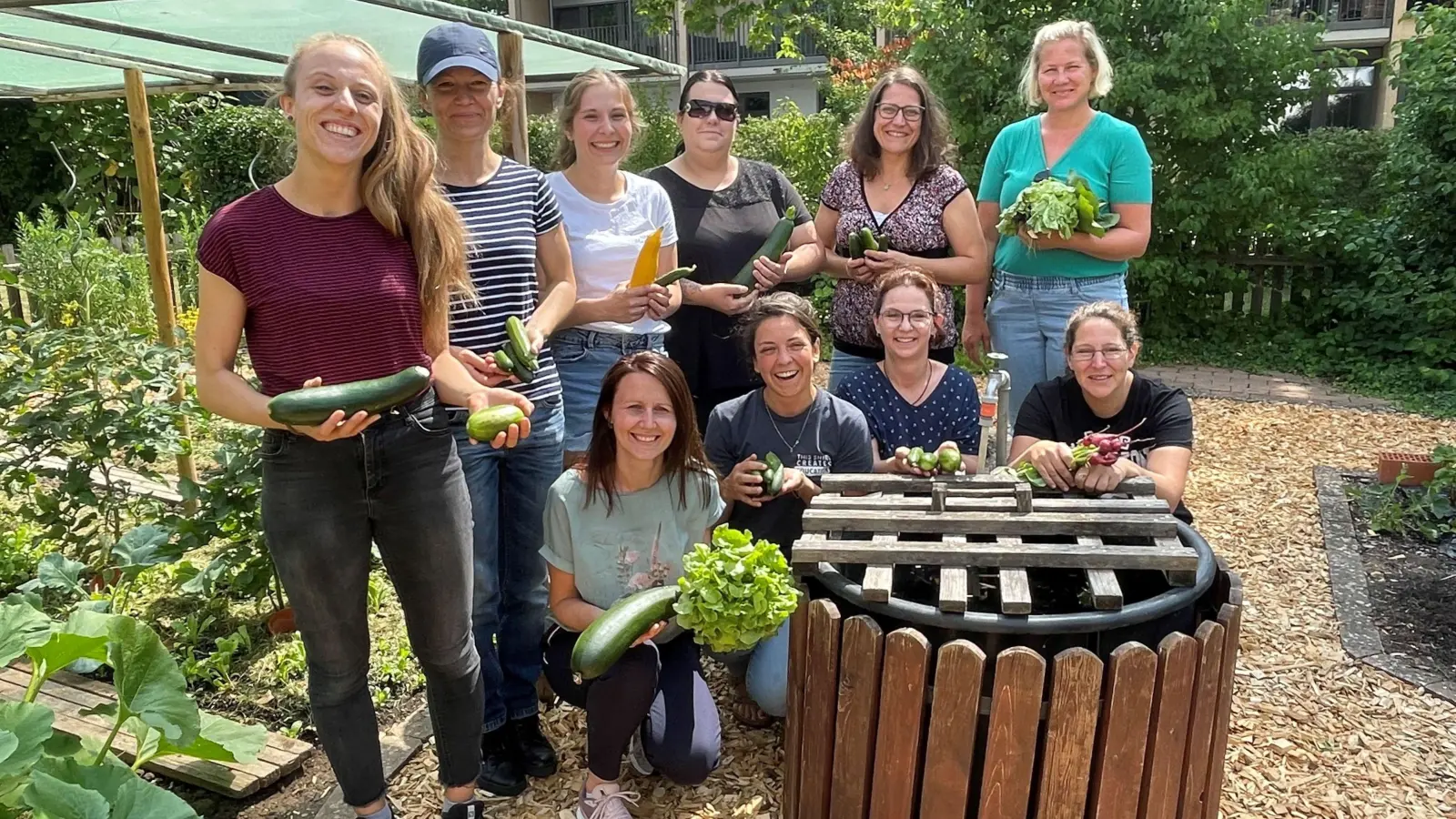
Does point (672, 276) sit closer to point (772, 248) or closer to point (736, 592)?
point (772, 248)

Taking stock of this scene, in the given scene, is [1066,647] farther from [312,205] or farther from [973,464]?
[312,205]

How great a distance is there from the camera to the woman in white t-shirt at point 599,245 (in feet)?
11.3

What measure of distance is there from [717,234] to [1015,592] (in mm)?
2081

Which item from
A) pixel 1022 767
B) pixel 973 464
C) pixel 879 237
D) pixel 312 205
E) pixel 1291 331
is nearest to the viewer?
pixel 1022 767

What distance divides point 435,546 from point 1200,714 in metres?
1.91

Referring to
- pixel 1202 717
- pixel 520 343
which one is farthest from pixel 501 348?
pixel 1202 717

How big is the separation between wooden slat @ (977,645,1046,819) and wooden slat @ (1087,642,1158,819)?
0.15 metres

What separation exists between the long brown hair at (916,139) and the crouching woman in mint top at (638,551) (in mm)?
1556

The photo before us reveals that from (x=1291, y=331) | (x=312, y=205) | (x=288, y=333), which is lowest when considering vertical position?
(x=1291, y=331)

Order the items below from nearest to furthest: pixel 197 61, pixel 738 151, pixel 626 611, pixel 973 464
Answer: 1. pixel 626 611
2. pixel 973 464
3. pixel 197 61
4. pixel 738 151

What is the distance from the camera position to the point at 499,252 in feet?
9.95

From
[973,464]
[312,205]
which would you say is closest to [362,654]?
[312,205]

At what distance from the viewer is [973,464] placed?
358 cm

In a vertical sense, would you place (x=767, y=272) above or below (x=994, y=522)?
above
